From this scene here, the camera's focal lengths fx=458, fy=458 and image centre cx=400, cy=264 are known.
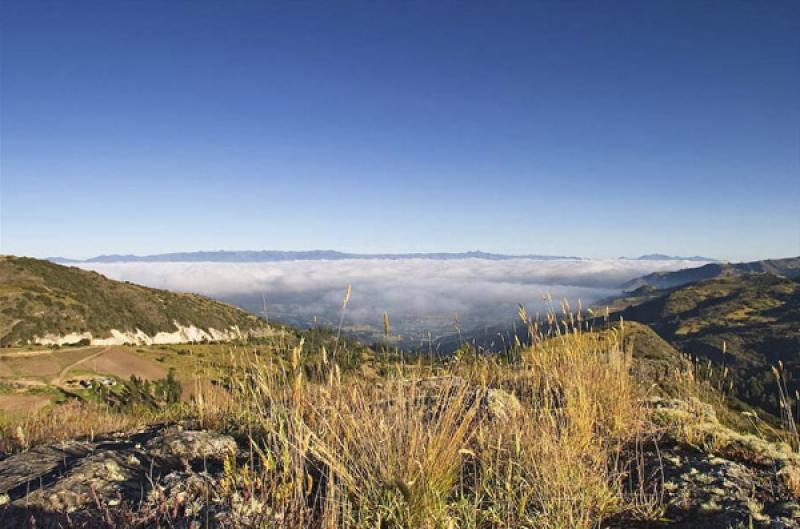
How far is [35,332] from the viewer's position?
84750mm

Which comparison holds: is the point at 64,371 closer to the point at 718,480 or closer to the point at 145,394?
the point at 145,394

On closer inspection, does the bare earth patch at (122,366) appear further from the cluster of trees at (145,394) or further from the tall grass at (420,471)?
the tall grass at (420,471)

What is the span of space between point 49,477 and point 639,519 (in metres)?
4.61

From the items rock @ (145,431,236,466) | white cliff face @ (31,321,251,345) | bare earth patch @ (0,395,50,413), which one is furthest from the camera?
white cliff face @ (31,321,251,345)

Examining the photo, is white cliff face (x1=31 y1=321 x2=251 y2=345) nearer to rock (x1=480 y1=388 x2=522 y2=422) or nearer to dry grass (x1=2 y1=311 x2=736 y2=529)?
rock (x1=480 y1=388 x2=522 y2=422)

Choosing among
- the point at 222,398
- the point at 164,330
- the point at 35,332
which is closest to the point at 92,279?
the point at 164,330

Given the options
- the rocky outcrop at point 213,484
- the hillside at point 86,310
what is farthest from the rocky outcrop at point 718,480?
the hillside at point 86,310

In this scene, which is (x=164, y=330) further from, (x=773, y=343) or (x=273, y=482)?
(x=773, y=343)

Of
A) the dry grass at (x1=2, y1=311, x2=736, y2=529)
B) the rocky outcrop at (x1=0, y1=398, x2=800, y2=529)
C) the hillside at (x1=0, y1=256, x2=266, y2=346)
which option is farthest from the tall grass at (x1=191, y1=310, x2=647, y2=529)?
the hillside at (x1=0, y1=256, x2=266, y2=346)

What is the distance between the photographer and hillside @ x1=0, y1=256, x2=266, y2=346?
8844 centimetres

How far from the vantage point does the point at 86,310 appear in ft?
334

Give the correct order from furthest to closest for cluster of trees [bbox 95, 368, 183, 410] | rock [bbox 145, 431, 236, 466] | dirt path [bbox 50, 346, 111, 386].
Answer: dirt path [bbox 50, 346, 111, 386]
cluster of trees [bbox 95, 368, 183, 410]
rock [bbox 145, 431, 236, 466]

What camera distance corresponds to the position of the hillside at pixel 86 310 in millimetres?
88438

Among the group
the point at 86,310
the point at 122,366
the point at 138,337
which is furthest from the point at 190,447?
the point at 138,337
